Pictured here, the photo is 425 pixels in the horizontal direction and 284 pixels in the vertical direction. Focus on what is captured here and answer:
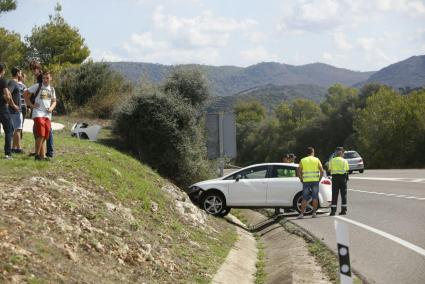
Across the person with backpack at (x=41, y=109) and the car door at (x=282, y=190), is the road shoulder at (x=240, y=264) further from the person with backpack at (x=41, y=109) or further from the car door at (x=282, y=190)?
the person with backpack at (x=41, y=109)

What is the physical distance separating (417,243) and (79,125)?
500 inches

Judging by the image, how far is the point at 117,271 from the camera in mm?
7418

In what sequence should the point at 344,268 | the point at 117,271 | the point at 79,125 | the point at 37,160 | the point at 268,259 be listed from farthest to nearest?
→ the point at 79,125, the point at 268,259, the point at 37,160, the point at 117,271, the point at 344,268

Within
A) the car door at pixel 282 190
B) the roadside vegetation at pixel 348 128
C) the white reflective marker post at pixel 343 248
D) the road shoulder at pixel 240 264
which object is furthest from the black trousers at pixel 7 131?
the roadside vegetation at pixel 348 128

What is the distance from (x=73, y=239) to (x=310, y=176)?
9960mm

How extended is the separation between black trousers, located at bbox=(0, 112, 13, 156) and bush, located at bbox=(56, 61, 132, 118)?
15181 millimetres

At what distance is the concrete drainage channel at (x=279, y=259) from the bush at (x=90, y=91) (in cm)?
1239

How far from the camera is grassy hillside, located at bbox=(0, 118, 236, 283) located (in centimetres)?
654

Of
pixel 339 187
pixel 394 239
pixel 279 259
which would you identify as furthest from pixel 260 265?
pixel 339 187

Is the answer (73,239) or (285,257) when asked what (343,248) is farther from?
(285,257)

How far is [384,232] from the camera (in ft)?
43.1

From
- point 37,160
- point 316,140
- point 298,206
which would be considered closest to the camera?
point 37,160

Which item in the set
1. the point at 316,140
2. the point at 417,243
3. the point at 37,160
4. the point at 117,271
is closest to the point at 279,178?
the point at 417,243

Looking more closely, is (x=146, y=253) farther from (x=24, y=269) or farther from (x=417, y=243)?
(x=417, y=243)
